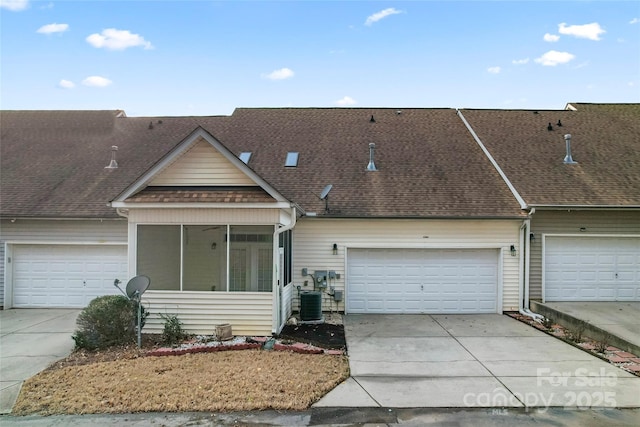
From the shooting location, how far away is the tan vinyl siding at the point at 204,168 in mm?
10008

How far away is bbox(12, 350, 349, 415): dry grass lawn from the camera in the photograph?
6023mm

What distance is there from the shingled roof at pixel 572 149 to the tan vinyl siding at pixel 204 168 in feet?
27.0

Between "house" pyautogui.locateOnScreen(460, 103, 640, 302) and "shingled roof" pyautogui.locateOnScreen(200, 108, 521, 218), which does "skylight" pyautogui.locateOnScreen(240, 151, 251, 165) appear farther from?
"house" pyautogui.locateOnScreen(460, 103, 640, 302)

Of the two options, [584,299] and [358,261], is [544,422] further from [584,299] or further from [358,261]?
[584,299]

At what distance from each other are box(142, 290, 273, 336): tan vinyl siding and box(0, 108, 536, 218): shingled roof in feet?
6.96

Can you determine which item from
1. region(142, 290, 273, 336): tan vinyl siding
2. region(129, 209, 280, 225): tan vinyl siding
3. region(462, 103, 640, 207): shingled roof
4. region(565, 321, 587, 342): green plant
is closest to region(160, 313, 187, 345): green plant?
region(142, 290, 273, 336): tan vinyl siding

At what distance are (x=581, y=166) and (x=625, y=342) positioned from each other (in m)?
7.21

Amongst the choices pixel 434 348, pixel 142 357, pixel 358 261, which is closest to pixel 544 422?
pixel 434 348

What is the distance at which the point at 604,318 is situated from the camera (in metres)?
10.4

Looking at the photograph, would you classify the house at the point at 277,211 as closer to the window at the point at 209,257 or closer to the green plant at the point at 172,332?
the window at the point at 209,257

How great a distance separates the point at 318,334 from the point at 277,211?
296 cm

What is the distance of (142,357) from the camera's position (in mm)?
8031

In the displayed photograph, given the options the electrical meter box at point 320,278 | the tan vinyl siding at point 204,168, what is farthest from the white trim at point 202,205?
the electrical meter box at point 320,278

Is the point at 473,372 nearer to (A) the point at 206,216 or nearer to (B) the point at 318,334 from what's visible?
(B) the point at 318,334
